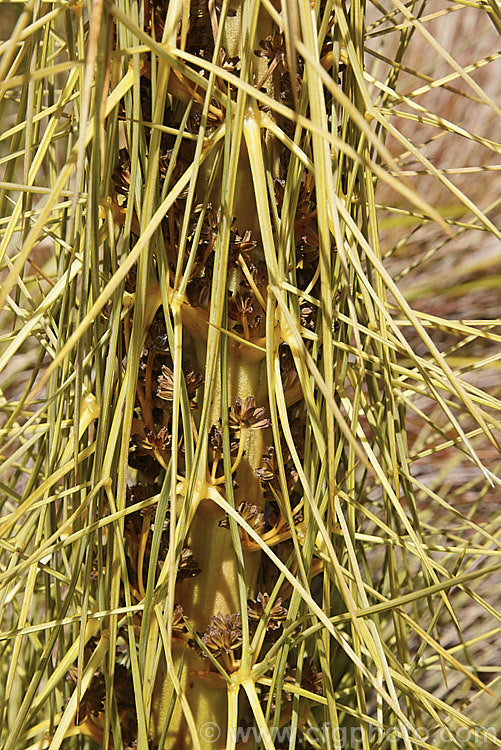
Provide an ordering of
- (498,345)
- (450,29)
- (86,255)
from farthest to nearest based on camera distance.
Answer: (450,29), (498,345), (86,255)

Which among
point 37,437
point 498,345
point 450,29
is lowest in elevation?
point 498,345

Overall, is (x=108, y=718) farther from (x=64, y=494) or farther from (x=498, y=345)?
(x=498, y=345)

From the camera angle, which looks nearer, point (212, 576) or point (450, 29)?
point (212, 576)

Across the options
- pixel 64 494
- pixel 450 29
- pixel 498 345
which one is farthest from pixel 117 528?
pixel 450 29

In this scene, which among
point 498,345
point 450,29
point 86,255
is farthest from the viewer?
point 450,29

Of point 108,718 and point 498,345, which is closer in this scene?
point 108,718

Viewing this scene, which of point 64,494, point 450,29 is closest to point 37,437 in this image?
point 64,494

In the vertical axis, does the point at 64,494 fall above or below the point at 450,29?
below

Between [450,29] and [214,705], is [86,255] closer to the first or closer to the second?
[214,705]

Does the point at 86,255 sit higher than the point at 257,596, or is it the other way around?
the point at 86,255
